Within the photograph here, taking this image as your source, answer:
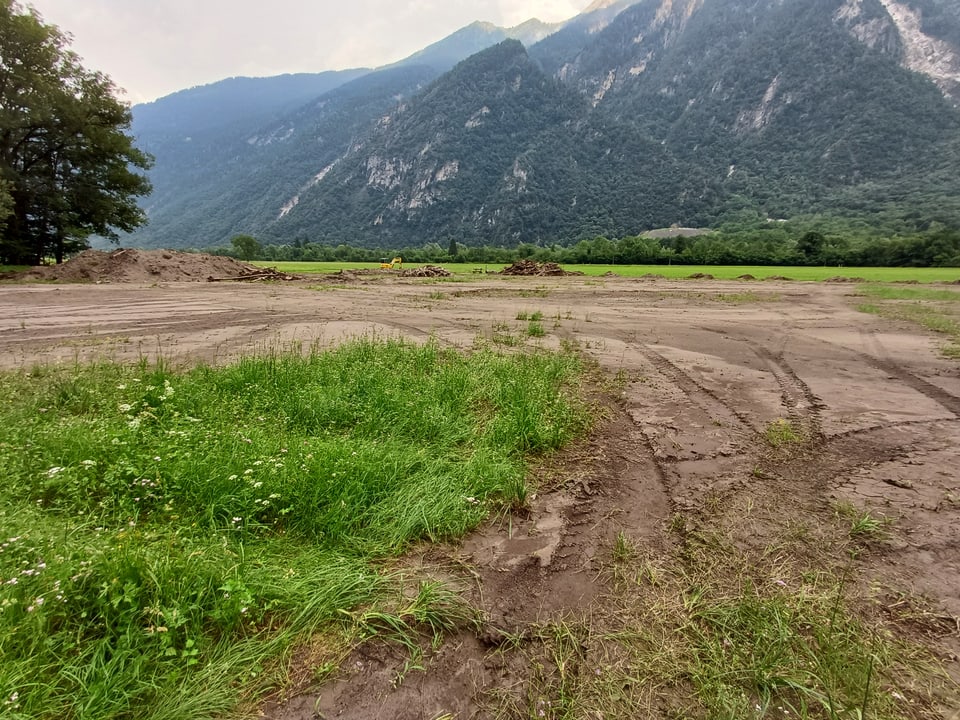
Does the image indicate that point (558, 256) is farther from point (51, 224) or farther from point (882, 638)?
point (882, 638)

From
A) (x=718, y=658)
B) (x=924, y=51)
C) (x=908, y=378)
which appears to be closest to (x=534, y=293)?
(x=908, y=378)

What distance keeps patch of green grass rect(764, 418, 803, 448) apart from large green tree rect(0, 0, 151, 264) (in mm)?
38826

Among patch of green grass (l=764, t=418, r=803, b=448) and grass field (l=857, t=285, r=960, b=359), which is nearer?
patch of green grass (l=764, t=418, r=803, b=448)

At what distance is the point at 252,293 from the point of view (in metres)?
21.0

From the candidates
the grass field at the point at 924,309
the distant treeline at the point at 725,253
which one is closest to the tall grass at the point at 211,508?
the grass field at the point at 924,309

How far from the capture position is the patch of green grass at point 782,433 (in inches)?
189

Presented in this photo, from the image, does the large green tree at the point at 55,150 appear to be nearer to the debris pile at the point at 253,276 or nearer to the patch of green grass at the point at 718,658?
the debris pile at the point at 253,276

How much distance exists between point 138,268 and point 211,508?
32131 mm

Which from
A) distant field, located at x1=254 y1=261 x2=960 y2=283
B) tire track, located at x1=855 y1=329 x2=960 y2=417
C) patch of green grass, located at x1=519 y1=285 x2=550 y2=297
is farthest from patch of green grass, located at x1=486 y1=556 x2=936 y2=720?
distant field, located at x1=254 y1=261 x2=960 y2=283

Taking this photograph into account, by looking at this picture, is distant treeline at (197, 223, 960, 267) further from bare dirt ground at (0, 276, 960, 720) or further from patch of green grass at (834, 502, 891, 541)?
patch of green grass at (834, 502, 891, 541)

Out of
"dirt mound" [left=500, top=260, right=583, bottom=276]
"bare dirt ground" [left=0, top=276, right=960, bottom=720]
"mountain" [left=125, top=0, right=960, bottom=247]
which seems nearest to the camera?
"bare dirt ground" [left=0, top=276, right=960, bottom=720]

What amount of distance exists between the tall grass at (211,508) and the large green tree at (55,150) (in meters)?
34.3

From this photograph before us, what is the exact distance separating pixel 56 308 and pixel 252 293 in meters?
7.25

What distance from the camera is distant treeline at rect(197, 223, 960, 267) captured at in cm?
5419
